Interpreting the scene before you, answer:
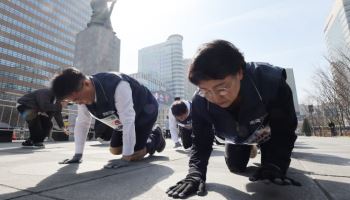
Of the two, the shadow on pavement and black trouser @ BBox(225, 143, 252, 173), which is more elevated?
black trouser @ BBox(225, 143, 252, 173)

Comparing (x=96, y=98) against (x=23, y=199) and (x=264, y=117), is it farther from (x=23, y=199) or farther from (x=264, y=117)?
(x=264, y=117)

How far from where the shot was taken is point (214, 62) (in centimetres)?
144

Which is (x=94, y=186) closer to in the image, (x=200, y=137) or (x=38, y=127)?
(x=200, y=137)

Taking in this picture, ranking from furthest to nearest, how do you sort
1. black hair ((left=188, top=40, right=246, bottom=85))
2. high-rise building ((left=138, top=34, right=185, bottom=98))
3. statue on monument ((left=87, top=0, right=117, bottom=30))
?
high-rise building ((left=138, top=34, right=185, bottom=98)) < statue on monument ((left=87, top=0, right=117, bottom=30)) < black hair ((left=188, top=40, right=246, bottom=85))

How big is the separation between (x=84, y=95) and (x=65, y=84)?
9.5 inches

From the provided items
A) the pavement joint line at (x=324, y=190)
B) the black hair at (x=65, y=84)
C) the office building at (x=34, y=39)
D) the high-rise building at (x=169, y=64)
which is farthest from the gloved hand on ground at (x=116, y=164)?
the high-rise building at (x=169, y=64)

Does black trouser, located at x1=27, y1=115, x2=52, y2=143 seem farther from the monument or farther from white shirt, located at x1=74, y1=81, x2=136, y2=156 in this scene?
the monument

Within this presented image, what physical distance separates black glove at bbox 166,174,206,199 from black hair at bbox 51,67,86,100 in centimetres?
136

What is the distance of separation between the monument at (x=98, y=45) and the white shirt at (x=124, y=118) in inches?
464

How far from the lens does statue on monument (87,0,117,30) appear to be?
50.1 ft

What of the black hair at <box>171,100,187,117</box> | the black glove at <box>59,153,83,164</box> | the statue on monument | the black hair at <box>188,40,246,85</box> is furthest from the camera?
the statue on monument

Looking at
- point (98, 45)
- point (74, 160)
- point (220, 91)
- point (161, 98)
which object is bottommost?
point (74, 160)

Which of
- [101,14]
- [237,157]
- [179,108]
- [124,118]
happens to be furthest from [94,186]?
[101,14]

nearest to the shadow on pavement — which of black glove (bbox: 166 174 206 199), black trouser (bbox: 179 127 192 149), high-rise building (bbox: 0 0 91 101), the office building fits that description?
black glove (bbox: 166 174 206 199)
